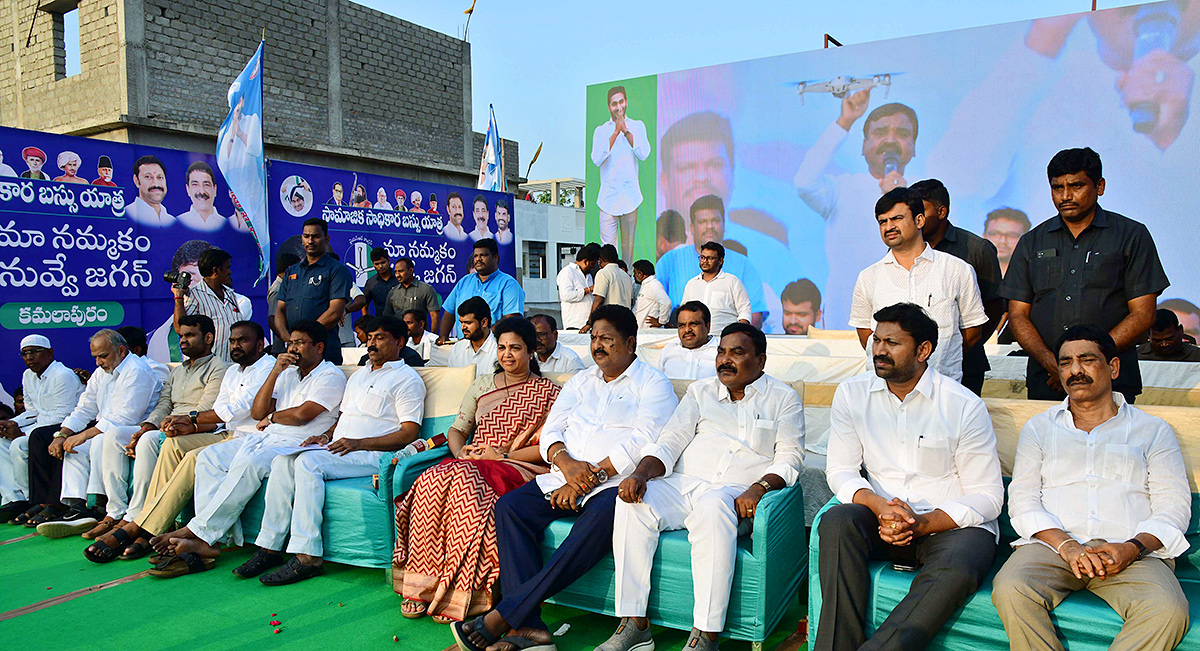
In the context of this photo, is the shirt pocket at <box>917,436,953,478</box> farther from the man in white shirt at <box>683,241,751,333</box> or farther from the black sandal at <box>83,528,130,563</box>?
the black sandal at <box>83,528,130,563</box>

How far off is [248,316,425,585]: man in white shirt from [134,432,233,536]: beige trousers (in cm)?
56

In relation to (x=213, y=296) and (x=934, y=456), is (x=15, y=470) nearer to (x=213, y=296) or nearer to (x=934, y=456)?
(x=213, y=296)

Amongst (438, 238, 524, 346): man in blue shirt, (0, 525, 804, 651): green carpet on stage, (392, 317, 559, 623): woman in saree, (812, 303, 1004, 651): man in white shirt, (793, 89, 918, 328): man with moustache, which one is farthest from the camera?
(793, 89, 918, 328): man with moustache

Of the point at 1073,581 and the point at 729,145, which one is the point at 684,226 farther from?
the point at 1073,581

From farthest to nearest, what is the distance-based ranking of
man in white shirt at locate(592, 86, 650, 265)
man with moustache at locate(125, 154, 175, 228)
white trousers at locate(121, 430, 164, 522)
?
man in white shirt at locate(592, 86, 650, 265), man with moustache at locate(125, 154, 175, 228), white trousers at locate(121, 430, 164, 522)

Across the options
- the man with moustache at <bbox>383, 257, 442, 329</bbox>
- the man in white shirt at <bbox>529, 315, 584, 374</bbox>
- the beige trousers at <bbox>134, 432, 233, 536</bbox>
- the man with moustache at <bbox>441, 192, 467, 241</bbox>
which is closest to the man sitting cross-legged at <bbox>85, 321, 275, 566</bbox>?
the beige trousers at <bbox>134, 432, 233, 536</bbox>

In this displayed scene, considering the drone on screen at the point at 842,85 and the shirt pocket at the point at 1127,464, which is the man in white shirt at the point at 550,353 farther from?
the drone on screen at the point at 842,85

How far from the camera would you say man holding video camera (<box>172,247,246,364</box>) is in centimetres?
592

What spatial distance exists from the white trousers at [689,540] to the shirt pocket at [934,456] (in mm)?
692

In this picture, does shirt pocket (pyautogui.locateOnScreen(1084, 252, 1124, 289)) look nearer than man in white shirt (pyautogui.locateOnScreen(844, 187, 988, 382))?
Yes

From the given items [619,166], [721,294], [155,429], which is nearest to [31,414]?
[155,429]

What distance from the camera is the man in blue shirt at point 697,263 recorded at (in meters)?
10.2

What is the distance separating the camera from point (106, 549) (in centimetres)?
426

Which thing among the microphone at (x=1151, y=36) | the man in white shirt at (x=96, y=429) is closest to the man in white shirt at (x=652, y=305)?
the man in white shirt at (x=96, y=429)
